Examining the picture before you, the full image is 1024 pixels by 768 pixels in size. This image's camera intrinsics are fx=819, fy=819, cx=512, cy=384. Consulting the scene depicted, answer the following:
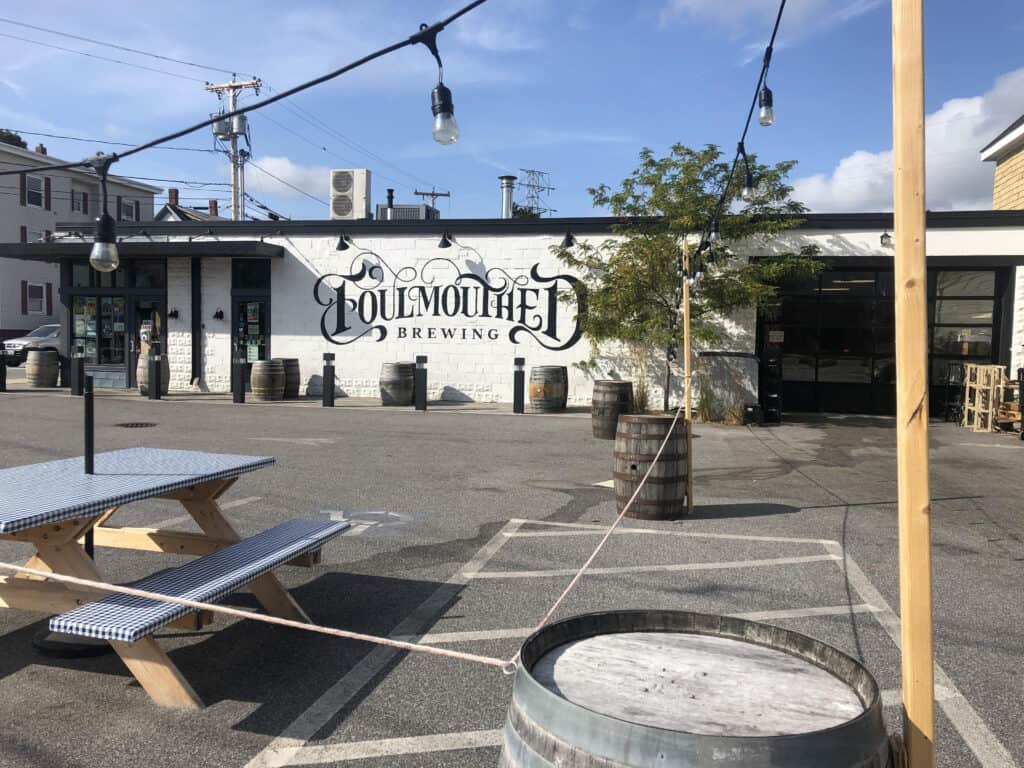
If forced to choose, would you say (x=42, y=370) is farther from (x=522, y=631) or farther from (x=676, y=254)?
(x=522, y=631)

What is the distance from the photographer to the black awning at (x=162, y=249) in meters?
19.3

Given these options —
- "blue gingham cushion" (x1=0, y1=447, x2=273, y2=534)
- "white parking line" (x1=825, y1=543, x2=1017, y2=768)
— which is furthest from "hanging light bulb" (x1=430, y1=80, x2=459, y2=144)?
"white parking line" (x1=825, y1=543, x2=1017, y2=768)

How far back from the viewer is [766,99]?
895 cm

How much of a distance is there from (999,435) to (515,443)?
8.66 m

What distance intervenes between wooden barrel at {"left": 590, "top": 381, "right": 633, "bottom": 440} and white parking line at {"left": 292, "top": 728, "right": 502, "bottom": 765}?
976 cm

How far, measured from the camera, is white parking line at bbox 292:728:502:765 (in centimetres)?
316

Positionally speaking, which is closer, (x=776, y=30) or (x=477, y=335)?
(x=776, y=30)

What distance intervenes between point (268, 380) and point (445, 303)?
441 cm

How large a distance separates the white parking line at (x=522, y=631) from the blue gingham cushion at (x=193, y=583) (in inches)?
31.0

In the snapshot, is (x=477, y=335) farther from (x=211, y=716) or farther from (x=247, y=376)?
(x=211, y=716)

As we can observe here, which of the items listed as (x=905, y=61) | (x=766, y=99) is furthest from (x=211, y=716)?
(x=766, y=99)

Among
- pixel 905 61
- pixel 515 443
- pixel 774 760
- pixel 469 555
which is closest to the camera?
pixel 774 760

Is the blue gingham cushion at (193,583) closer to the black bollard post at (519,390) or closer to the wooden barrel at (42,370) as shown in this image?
the black bollard post at (519,390)

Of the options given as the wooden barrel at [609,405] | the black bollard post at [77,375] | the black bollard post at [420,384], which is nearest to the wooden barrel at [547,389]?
the black bollard post at [420,384]
